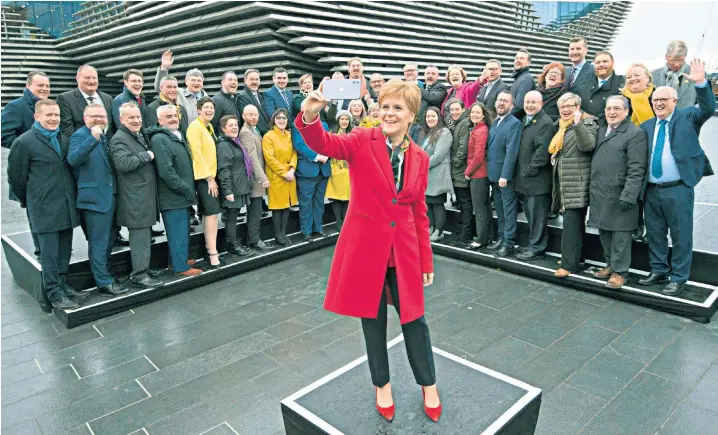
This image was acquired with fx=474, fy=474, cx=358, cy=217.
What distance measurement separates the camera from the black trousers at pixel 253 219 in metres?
5.30

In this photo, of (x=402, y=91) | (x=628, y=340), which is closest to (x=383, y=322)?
(x=402, y=91)

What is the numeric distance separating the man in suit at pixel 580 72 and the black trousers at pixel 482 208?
1258 mm

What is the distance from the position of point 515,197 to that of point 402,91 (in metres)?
3.39

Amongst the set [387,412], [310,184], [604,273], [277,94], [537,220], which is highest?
[277,94]

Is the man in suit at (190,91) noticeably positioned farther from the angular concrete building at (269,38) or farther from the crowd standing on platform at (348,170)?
the angular concrete building at (269,38)

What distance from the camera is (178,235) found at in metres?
4.54

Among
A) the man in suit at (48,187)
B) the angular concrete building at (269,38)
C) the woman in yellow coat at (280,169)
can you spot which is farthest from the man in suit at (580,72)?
the angular concrete building at (269,38)

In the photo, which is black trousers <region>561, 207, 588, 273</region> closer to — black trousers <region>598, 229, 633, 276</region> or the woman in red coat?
black trousers <region>598, 229, 633, 276</region>

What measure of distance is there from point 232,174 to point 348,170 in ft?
7.41

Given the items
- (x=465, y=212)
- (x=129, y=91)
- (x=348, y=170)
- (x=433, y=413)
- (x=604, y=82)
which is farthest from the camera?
(x=465, y=212)

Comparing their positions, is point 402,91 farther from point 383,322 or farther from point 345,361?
point 345,361

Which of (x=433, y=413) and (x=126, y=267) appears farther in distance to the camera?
(x=126, y=267)

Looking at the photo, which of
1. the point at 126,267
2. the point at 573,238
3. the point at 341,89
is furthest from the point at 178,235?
the point at 573,238

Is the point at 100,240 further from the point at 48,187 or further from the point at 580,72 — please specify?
the point at 580,72
